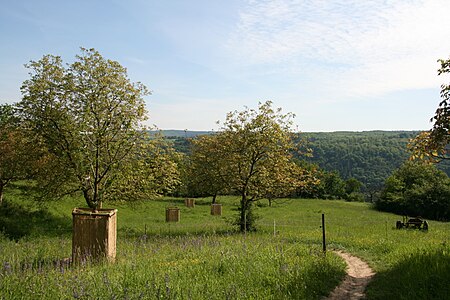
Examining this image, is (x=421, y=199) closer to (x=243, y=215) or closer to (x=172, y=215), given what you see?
(x=172, y=215)

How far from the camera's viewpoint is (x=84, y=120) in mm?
20203

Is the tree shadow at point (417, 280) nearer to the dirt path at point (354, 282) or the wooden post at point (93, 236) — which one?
the dirt path at point (354, 282)

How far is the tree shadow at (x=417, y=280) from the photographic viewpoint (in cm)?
816

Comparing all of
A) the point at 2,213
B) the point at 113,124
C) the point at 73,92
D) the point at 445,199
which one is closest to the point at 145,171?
the point at 113,124

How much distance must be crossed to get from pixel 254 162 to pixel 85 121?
9934 millimetres

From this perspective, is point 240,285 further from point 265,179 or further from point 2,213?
point 2,213

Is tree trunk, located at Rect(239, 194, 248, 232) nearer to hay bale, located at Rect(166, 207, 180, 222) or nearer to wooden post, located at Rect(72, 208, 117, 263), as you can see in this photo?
hay bale, located at Rect(166, 207, 180, 222)

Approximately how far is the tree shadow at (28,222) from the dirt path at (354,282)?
16965 millimetres

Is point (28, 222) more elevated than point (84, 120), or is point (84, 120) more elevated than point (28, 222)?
point (84, 120)

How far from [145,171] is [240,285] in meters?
14.1

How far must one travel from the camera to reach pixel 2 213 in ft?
80.6

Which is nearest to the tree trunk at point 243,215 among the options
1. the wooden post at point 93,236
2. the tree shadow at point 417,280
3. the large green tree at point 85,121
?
the large green tree at point 85,121

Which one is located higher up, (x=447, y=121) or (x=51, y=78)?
(x=51, y=78)

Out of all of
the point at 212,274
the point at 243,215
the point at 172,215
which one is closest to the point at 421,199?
the point at 172,215
